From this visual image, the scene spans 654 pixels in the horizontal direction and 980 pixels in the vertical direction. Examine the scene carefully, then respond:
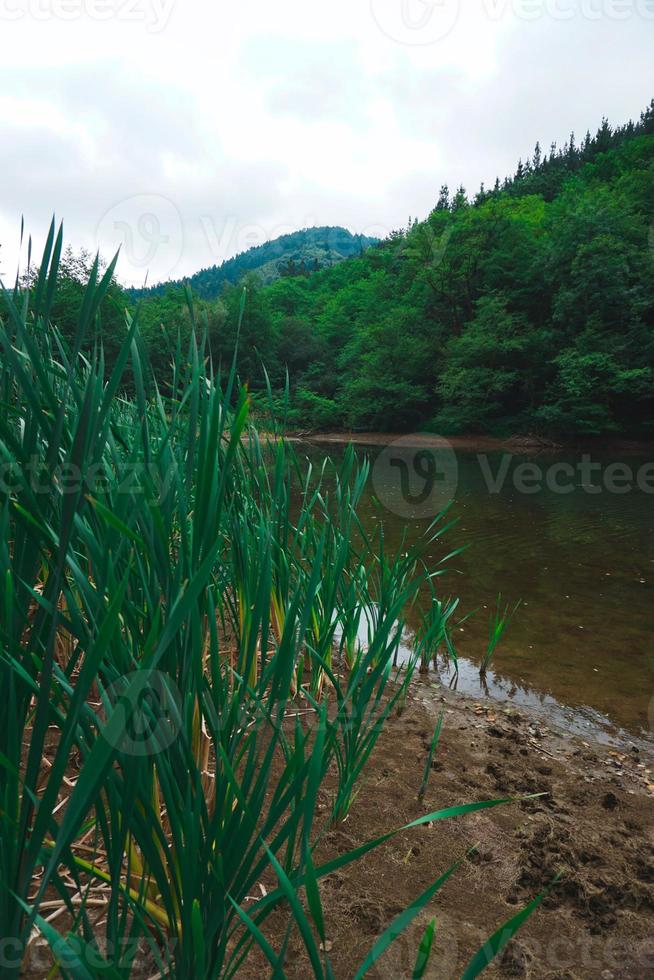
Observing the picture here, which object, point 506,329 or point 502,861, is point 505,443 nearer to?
point 506,329

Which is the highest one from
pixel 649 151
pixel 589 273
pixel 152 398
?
pixel 649 151

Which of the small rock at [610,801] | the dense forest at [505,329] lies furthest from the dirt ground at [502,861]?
the dense forest at [505,329]

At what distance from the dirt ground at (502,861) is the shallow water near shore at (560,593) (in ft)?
1.81

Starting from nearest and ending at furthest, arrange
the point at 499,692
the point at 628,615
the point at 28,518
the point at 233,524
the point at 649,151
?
→ the point at 28,518 < the point at 233,524 < the point at 499,692 < the point at 628,615 < the point at 649,151

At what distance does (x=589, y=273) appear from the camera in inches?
773

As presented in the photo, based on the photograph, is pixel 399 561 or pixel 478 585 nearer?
pixel 399 561

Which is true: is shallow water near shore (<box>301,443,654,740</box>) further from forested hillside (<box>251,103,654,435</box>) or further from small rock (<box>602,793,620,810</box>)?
forested hillside (<box>251,103,654,435</box>)

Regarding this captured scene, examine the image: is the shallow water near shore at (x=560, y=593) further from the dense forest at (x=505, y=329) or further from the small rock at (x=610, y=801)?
the dense forest at (x=505, y=329)

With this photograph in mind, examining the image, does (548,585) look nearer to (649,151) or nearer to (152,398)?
(152,398)

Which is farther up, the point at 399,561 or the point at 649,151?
the point at 649,151

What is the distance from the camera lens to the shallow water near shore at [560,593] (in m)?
2.50

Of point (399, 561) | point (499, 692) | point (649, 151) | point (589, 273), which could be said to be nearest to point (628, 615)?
point (499, 692)

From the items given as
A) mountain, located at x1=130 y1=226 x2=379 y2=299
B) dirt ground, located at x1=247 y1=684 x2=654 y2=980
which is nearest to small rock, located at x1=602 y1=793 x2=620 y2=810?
dirt ground, located at x1=247 y1=684 x2=654 y2=980

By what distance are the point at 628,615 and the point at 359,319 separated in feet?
101
